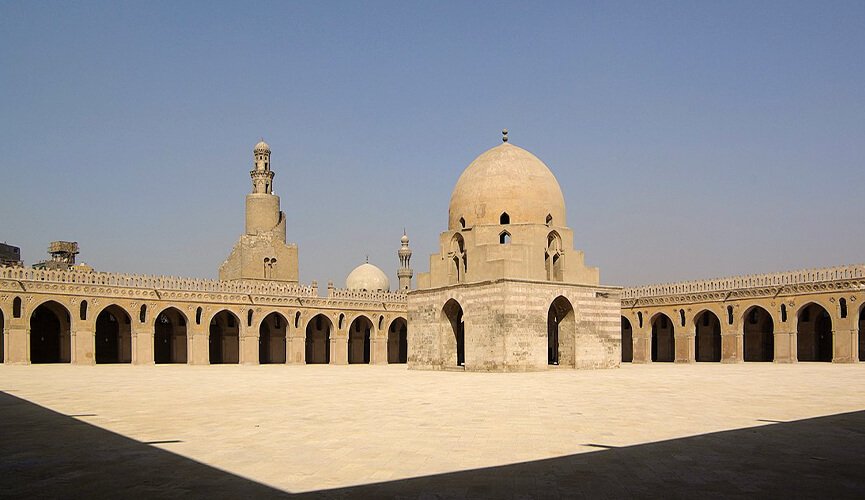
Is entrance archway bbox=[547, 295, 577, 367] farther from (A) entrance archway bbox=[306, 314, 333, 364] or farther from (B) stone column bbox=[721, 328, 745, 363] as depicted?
(A) entrance archway bbox=[306, 314, 333, 364]

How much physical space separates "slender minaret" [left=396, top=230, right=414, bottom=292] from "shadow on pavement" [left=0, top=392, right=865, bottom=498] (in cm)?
4727

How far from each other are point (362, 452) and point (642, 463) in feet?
8.94

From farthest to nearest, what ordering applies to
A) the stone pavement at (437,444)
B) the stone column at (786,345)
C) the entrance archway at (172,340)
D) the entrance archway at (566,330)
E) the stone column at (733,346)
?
the entrance archway at (172,340) < the stone column at (733,346) < the stone column at (786,345) < the entrance archway at (566,330) < the stone pavement at (437,444)

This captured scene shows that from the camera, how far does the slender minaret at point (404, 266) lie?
56312 millimetres

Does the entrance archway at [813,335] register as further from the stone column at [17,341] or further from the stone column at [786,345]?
the stone column at [17,341]

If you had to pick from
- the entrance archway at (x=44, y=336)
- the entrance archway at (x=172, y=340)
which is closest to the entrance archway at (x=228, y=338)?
the entrance archway at (x=172, y=340)

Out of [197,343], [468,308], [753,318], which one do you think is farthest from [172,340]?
[753,318]

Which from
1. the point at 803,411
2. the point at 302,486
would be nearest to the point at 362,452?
the point at 302,486

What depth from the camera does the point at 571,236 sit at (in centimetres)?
2808

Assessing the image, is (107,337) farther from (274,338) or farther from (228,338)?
(274,338)

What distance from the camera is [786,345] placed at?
31.9 m

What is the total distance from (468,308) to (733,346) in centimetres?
1425

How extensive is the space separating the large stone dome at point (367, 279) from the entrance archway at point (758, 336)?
24.0m

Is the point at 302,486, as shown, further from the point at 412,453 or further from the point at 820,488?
the point at 820,488
